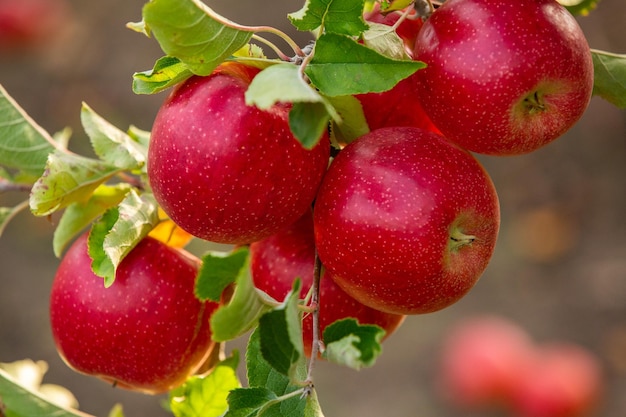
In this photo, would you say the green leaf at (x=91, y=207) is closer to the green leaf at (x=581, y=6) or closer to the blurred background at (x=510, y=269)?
the green leaf at (x=581, y=6)

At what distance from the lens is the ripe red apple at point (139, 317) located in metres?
0.85

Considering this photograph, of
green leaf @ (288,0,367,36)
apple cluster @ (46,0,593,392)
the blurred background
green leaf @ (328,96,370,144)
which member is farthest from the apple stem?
the blurred background

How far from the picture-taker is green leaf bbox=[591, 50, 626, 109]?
0.81m

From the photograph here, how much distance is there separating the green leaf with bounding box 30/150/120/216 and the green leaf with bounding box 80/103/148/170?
13 mm

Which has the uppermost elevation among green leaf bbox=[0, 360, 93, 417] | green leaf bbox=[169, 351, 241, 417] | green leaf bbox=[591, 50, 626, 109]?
green leaf bbox=[591, 50, 626, 109]

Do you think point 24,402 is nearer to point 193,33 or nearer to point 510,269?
point 193,33

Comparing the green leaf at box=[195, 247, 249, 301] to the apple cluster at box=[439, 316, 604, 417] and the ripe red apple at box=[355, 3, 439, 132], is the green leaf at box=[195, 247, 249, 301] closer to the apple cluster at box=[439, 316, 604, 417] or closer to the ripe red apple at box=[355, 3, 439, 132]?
the ripe red apple at box=[355, 3, 439, 132]

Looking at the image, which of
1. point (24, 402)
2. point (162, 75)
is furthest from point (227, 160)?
point (24, 402)

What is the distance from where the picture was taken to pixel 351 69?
0.63 metres

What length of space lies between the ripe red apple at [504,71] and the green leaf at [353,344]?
0.24 metres

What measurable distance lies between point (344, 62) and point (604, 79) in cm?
35

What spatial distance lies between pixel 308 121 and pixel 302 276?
0.30 m

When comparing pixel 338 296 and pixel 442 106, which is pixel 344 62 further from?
pixel 338 296

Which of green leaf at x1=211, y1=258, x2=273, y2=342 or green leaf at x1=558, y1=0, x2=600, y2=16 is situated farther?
green leaf at x1=558, y1=0, x2=600, y2=16
